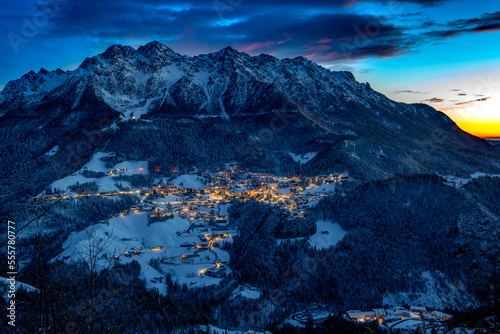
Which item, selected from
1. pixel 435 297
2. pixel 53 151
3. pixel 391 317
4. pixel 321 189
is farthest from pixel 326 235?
pixel 53 151

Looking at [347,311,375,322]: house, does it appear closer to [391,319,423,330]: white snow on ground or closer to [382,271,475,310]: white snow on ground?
[391,319,423,330]: white snow on ground

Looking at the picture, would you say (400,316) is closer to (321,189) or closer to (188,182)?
(321,189)

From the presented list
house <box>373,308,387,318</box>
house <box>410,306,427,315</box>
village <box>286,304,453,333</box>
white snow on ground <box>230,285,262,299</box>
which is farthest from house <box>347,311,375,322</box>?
white snow on ground <box>230,285,262,299</box>

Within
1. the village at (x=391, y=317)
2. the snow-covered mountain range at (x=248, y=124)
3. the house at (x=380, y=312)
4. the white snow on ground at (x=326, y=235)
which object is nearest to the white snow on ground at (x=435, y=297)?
the village at (x=391, y=317)

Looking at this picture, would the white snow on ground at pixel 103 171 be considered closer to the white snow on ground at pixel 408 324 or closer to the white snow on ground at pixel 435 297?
the white snow on ground at pixel 435 297

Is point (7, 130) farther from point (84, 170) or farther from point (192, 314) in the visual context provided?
point (192, 314)
